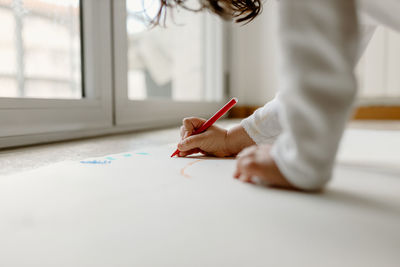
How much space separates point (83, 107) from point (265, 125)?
74 centimetres

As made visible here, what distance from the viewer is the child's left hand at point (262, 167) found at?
0.39 metres

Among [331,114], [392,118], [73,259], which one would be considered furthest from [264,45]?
[73,259]

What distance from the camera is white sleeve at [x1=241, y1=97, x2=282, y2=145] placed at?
23.5 inches

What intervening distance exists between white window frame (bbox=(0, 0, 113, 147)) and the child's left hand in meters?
0.73

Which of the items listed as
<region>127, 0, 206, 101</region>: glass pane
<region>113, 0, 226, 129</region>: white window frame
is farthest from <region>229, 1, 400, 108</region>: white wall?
<region>127, 0, 206, 101</region>: glass pane

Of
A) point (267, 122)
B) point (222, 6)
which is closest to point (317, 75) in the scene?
point (267, 122)

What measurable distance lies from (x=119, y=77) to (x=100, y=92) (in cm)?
11

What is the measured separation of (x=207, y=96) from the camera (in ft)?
7.45

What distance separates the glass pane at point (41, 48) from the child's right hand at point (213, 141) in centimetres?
64

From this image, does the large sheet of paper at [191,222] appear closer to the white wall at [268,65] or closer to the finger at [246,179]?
the finger at [246,179]

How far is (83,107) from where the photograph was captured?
1.12m

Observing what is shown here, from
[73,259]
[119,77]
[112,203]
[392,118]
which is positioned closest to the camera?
[73,259]

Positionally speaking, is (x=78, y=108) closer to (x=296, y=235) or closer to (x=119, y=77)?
(x=119, y=77)

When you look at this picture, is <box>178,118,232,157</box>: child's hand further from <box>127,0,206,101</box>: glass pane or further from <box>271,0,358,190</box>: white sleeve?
<box>127,0,206,101</box>: glass pane
